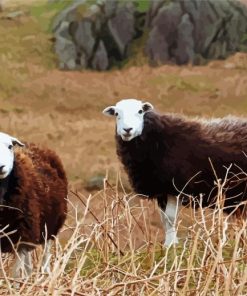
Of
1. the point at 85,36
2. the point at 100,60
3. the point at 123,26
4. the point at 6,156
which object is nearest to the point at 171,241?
the point at 6,156

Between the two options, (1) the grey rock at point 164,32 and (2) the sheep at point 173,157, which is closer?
(2) the sheep at point 173,157

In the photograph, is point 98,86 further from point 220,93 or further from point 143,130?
point 143,130

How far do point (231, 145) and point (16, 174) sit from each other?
1.14 m

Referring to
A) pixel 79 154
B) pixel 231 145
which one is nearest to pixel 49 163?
pixel 231 145

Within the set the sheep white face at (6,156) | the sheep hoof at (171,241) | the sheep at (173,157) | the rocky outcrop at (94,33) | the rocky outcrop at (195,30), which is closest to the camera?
the sheep hoof at (171,241)

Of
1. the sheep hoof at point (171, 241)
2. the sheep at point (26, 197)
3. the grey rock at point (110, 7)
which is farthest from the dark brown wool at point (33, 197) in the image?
the grey rock at point (110, 7)

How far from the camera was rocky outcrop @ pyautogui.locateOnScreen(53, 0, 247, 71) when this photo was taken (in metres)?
10.4

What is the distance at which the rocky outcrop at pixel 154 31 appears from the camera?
10.4 m

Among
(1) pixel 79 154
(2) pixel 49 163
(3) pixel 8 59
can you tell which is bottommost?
(1) pixel 79 154

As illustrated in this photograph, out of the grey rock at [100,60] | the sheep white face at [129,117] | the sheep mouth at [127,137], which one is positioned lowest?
the grey rock at [100,60]

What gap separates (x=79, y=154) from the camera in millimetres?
8680

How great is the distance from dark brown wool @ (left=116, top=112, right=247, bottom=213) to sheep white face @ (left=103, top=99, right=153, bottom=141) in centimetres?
7

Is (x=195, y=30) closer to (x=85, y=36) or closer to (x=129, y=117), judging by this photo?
(x=85, y=36)

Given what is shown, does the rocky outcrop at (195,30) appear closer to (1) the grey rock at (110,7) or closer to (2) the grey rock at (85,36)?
(1) the grey rock at (110,7)
